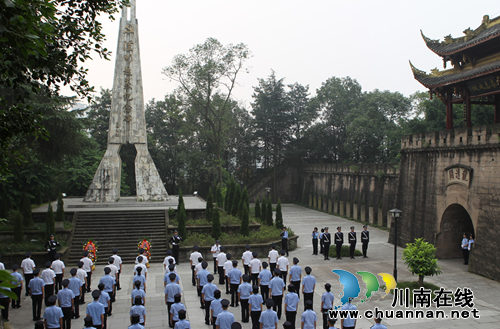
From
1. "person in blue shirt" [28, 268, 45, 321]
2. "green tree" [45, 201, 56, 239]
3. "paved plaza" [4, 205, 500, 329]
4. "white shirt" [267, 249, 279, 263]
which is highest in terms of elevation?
"green tree" [45, 201, 56, 239]

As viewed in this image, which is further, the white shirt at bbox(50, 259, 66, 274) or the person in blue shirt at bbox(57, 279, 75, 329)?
the white shirt at bbox(50, 259, 66, 274)

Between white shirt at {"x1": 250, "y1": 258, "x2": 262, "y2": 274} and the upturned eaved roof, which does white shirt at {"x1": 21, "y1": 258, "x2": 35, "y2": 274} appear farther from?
the upturned eaved roof

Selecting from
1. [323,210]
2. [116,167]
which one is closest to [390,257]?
[116,167]

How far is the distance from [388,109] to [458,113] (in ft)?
30.4

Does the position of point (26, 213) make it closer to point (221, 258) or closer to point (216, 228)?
point (216, 228)

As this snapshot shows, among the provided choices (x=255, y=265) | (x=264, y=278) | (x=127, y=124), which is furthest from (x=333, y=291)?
(x=127, y=124)

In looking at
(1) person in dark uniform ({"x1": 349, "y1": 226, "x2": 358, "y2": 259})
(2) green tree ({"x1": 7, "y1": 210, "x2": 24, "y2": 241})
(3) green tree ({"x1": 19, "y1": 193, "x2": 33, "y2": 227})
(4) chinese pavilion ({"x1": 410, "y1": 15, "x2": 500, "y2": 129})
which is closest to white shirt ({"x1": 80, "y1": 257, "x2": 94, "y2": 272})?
(2) green tree ({"x1": 7, "y1": 210, "x2": 24, "y2": 241})

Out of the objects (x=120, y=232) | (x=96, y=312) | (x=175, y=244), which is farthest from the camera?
(x=120, y=232)

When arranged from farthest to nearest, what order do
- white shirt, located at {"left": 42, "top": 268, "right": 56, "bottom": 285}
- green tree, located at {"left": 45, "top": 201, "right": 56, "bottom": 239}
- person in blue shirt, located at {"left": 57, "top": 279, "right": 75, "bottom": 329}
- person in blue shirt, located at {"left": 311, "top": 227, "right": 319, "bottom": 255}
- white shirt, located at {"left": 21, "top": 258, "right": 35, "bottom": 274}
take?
person in blue shirt, located at {"left": 311, "top": 227, "right": 319, "bottom": 255} → green tree, located at {"left": 45, "top": 201, "right": 56, "bottom": 239} → white shirt, located at {"left": 21, "top": 258, "right": 35, "bottom": 274} → white shirt, located at {"left": 42, "top": 268, "right": 56, "bottom": 285} → person in blue shirt, located at {"left": 57, "top": 279, "right": 75, "bottom": 329}

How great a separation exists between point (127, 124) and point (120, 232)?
25.6 feet

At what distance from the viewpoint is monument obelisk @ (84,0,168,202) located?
21141 mm

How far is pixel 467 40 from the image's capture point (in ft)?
50.6

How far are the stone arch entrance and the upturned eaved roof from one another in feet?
20.5

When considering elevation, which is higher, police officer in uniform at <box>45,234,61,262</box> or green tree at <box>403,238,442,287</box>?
green tree at <box>403,238,442,287</box>
